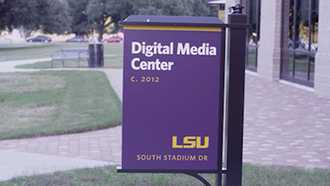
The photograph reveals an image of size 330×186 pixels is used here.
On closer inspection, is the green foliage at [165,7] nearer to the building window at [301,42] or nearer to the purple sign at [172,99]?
the building window at [301,42]

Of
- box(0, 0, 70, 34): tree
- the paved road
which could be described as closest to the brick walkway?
the paved road

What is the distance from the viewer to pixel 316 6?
17.5m

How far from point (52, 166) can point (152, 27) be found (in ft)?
10.6

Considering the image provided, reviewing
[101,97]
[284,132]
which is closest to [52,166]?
[284,132]

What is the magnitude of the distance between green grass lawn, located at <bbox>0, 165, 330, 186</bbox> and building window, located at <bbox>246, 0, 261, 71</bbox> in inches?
641

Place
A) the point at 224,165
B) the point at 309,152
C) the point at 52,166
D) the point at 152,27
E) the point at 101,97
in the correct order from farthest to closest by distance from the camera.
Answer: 1. the point at 101,97
2. the point at 309,152
3. the point at 52,166
4. the point at 224,165
5. the point at 152,27

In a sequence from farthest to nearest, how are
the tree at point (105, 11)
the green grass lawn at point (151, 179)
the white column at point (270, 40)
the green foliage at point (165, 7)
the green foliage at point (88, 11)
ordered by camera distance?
the tree at point (105, 11)
the green foliage at point (165, 7)
the green foliage at point (88, 11)
the white column at point (270, 40)
the green grass lawn at point (151, 179)

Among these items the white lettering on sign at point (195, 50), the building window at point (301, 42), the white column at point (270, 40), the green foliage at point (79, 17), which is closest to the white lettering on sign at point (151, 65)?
the white lettering on sign at point (195, 50)

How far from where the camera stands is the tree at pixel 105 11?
218 feet

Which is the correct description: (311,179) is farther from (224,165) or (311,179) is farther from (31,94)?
(31,94)

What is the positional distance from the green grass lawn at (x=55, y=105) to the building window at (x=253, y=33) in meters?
5.72

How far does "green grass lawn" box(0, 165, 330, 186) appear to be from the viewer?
266 inches

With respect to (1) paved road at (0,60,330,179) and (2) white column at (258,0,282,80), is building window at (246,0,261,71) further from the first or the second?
(1) paved road at (0,60,330,179)

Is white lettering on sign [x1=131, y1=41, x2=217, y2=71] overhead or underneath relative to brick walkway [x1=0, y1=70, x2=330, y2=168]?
overhead
